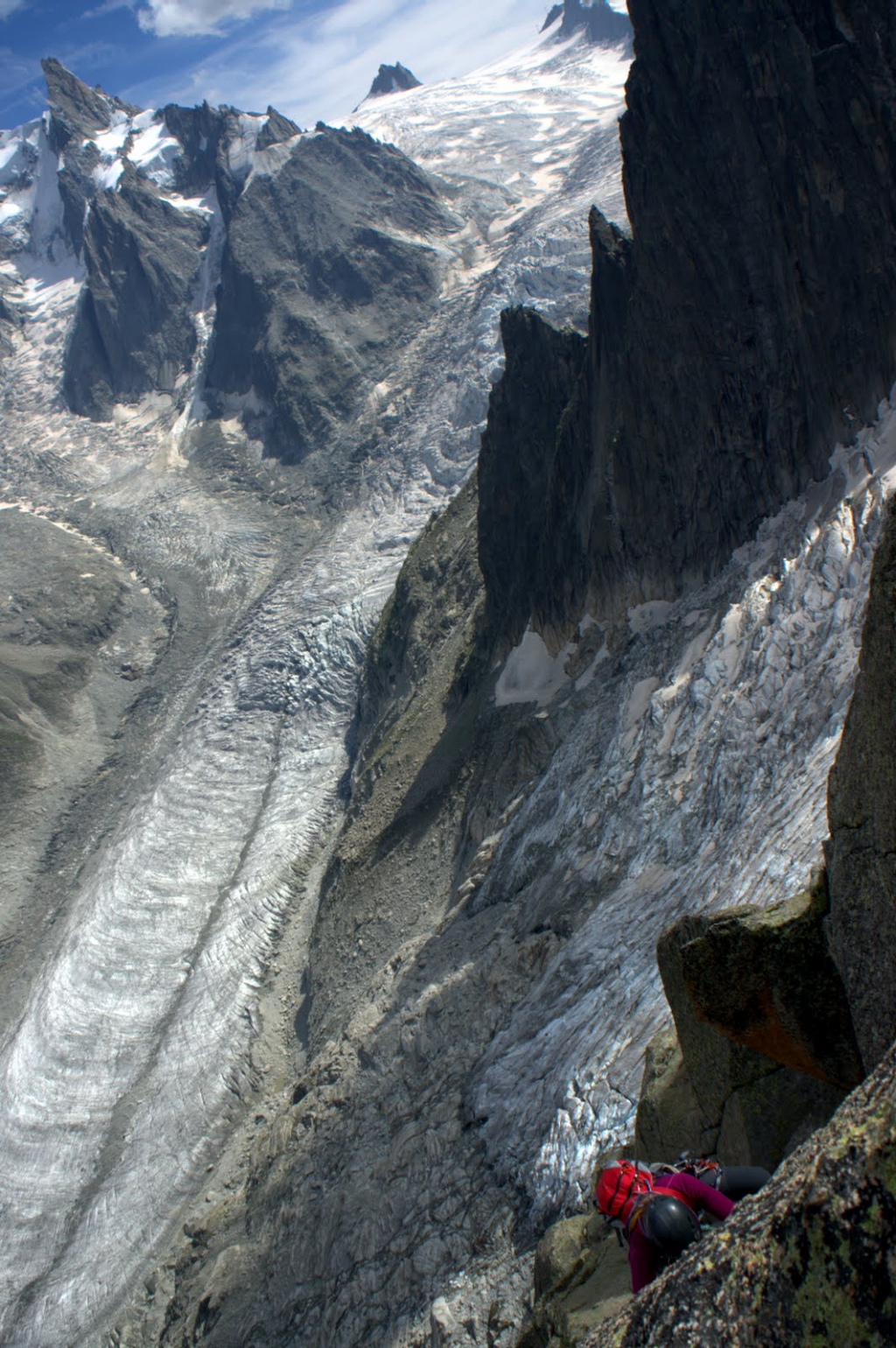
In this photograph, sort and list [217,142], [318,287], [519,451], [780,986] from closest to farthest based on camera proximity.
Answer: [780,986] < [519,451] < [318,287] < [217,142]

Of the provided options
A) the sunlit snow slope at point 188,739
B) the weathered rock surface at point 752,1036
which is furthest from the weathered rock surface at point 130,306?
the weathered rock surface at point 752,1036

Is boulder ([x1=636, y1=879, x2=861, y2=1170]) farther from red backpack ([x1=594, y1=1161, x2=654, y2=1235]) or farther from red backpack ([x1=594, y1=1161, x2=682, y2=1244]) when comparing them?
red backpack ([x1=594, y1=1161, x2=654, y2=1235])

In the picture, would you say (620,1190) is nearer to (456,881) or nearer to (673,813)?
(673,813)

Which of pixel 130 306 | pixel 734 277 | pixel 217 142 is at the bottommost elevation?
pixel 734 277

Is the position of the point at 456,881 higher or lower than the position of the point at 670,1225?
lower

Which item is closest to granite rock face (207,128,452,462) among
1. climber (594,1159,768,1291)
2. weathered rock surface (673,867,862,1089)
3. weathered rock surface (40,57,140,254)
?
weathered rock surface (40,57,140,254)

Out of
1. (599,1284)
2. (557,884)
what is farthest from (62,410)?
(599,1284)

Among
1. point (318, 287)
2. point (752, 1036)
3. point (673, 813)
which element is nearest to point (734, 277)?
point (673, 813)

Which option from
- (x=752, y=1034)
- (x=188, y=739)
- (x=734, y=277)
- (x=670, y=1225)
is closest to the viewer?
(x=670, y=1225)
